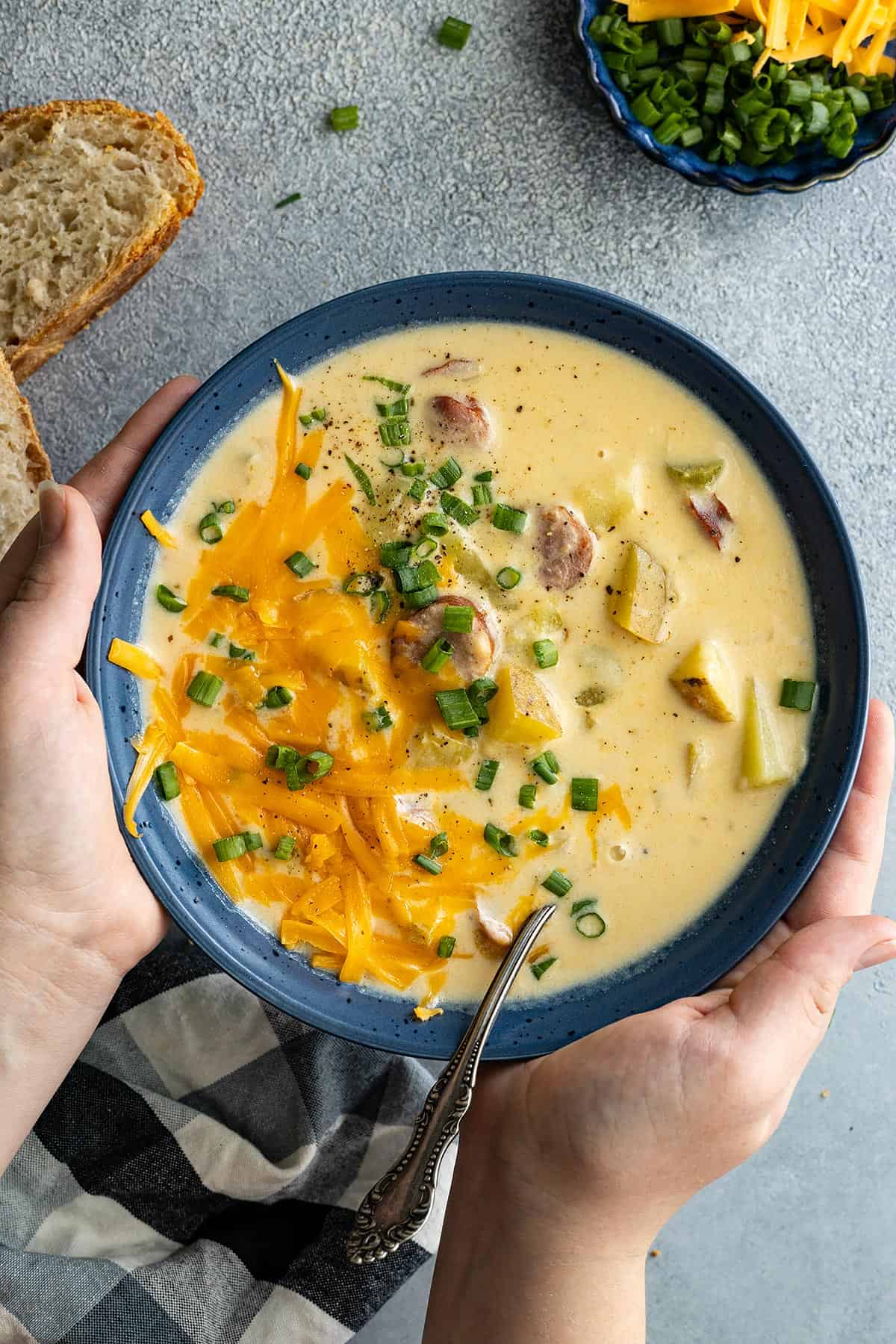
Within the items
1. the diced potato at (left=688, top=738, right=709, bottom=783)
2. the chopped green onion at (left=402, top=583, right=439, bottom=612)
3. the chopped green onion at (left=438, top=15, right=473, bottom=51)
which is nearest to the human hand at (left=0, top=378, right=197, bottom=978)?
the chopped green onion at (left=402, top=583, right=439, bottom=612)

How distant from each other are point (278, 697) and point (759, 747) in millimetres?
1125

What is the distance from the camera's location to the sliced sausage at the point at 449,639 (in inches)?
104

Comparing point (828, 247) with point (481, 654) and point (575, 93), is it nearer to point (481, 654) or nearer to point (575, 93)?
point (575, 93)

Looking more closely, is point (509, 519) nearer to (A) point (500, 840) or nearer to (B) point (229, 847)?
(A) point (500, 840)

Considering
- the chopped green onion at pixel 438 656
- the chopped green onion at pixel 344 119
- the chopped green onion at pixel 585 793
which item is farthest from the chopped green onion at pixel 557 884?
the chopped green onion at pixel 344 119

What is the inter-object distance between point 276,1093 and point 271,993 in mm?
563

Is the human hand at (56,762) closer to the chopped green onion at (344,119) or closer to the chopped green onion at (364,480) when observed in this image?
the chopped green onion at (364,480)

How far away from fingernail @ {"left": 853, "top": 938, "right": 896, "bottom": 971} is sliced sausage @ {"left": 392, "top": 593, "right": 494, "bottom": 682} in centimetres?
103

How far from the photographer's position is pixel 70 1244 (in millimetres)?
2963

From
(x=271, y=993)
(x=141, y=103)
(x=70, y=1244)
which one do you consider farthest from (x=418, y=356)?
(x=70, y=1244)

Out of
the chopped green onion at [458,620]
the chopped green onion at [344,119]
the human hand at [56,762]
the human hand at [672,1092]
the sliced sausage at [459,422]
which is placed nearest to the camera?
the human hand at [672,1092]

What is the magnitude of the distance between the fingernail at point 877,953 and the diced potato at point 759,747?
0.43m

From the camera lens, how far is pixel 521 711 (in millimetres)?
2611

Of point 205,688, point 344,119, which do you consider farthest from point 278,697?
point 344,119
